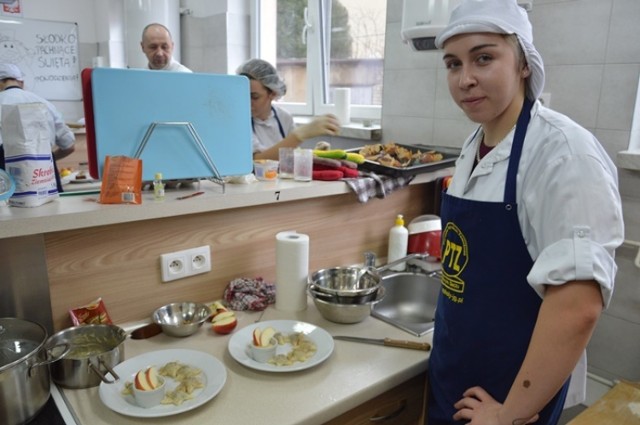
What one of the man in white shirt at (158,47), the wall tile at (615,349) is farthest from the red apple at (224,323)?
the man in white shirt at (158,47)

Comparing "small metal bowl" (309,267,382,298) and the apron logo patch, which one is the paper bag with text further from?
the apron logo patch

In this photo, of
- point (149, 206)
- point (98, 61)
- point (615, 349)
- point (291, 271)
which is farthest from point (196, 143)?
point (98, 61)

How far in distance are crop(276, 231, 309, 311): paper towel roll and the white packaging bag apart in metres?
0.60

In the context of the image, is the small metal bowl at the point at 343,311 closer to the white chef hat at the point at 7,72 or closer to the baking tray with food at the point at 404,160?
the baking tray with food at the point at 404,160

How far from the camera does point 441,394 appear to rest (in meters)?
1.07

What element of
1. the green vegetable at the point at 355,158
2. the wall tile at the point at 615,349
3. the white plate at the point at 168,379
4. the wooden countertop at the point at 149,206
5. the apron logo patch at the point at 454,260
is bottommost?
the wall tile at the point at 615,349

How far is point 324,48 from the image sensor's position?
10.5ft

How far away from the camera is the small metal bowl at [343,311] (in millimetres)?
1264

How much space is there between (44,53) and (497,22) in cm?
476

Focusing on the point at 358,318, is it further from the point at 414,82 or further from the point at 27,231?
the point at 414,82

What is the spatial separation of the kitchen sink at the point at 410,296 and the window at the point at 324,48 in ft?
4.91

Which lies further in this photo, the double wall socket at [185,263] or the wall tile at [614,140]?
the wall tile at [614,140]

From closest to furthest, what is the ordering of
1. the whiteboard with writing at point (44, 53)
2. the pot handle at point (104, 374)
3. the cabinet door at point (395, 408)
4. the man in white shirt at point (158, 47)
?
the pot handle at point (104, 374) < the cabinet door at point (395, 408) < the man in white shirt at point (158, 47) < the whiteboard with writing at point (44, 53)

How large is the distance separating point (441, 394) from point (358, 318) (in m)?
0.31
